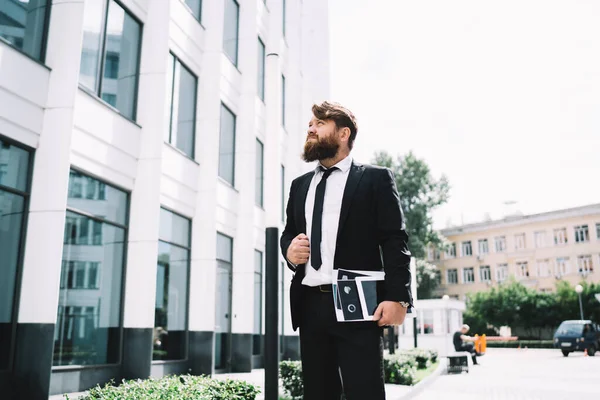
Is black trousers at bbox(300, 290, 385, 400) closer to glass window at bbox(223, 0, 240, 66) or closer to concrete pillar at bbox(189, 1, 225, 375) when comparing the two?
concrete pillar at bbox(189, 1, 225, 375)

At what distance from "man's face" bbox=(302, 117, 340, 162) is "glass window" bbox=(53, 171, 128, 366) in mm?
8118

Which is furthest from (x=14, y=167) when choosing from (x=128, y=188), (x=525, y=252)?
(x=525, y=252)

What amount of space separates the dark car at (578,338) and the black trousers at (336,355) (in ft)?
107

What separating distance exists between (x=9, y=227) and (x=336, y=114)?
289 inches

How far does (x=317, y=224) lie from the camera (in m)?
3.04

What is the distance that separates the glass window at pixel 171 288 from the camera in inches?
519

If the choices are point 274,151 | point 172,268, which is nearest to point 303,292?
point 274,151

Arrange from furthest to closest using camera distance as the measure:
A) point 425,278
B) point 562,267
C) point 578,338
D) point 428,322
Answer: point 562,267, point 425,278, point 428,322, point 578,338

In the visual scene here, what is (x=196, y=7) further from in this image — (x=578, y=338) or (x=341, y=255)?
(x=578, y=338)

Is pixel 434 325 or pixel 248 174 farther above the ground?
pixel 248 174

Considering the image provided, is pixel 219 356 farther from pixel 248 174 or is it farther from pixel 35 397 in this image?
pixel 35 397

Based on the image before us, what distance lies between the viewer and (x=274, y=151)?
21.0 ft

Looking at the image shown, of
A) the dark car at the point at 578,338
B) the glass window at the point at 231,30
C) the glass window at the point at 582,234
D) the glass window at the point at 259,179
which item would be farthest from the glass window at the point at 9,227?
the glass window at the point at 582,234

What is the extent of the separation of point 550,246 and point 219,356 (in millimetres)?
51525
